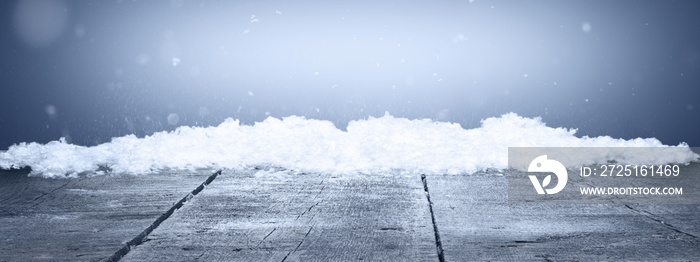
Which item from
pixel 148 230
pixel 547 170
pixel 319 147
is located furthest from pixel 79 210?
pixel 547 170

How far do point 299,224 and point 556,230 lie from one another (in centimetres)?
112

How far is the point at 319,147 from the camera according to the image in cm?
507

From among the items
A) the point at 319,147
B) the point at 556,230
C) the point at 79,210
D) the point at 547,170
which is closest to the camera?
the point at 556,230

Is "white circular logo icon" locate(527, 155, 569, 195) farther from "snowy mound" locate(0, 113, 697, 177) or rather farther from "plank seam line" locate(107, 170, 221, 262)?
"plank seam line" locate(107, 170, 221, 262)

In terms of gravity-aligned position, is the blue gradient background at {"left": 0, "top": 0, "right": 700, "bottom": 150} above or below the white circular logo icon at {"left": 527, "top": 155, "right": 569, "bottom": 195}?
above

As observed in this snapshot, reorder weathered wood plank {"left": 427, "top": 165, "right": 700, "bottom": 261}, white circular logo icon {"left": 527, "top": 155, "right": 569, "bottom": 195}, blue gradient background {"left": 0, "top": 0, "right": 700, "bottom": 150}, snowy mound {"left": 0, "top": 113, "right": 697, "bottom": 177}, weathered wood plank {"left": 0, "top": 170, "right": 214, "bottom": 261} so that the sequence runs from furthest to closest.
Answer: blue gradient background {"left": 0, "top": 0, "right": 700, "bottom": 150}, snowy mound {"left": 0, "top": 113, "right": 697, "bottom": 177}, white circular logo icon {"left": 527, "top": 155, "right": 569, "bottom": 195}, weathered wood plank {"left": 0, "top": 170, "right": 214, "bottom": 261}, weathered wood plank {"left": 427, "top": 165, "right": 700, "bottom": 261}

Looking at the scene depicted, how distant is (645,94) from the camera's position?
223 inches

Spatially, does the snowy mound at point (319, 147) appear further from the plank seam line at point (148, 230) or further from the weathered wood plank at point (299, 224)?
the plank seam line at point (148, 230)

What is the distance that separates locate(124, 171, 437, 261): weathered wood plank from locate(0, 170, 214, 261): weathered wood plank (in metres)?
0.17

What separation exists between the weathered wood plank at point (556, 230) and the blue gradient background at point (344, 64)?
2608 millimetres

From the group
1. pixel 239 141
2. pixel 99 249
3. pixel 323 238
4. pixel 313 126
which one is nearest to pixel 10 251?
pixel 99 249

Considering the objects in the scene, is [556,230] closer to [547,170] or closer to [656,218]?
[656,218]

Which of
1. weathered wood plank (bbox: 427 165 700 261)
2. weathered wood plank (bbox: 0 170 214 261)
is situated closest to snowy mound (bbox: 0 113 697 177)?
weathered wood plank (bbox: 0 170 214 261)

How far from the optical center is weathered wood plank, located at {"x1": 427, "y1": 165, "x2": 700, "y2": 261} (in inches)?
88.7
